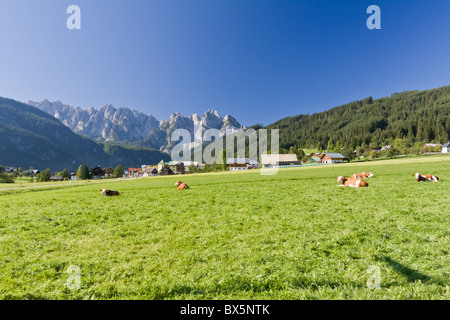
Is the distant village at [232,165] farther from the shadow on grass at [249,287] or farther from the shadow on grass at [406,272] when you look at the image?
the shadow on grass at [249,287]

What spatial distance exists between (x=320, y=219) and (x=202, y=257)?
5.40 meters

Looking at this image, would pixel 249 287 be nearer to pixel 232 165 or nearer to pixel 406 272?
pixel 406 272

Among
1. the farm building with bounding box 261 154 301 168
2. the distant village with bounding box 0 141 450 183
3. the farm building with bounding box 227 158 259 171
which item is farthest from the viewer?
the farm building with bounding box 227 158 259 171

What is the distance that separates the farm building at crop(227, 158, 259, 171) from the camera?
528 feet

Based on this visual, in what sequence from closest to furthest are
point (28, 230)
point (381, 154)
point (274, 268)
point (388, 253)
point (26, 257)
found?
point (274, 268), point (388, 253), point (26, 257), point (28, 230), point (381, 154)

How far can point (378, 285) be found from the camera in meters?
3.75

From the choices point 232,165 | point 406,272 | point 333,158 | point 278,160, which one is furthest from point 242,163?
point 406,272

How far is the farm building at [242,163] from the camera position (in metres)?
161

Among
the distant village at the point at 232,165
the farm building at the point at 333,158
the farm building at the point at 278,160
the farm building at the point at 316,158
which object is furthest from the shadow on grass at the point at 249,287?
the farm building at the point at 316,158

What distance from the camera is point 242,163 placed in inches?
6722

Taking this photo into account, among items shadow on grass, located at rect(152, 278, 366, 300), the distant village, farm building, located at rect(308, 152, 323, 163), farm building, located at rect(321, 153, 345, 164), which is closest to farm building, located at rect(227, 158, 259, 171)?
the distant village

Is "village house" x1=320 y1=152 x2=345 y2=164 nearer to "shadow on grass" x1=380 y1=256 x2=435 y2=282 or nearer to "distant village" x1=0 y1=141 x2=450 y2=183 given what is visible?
"distant village" x1=0 y1=141 x2=450 y2=183

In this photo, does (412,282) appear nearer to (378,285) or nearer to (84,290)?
(378,285)

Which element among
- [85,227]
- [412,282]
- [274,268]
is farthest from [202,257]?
[85,227]
